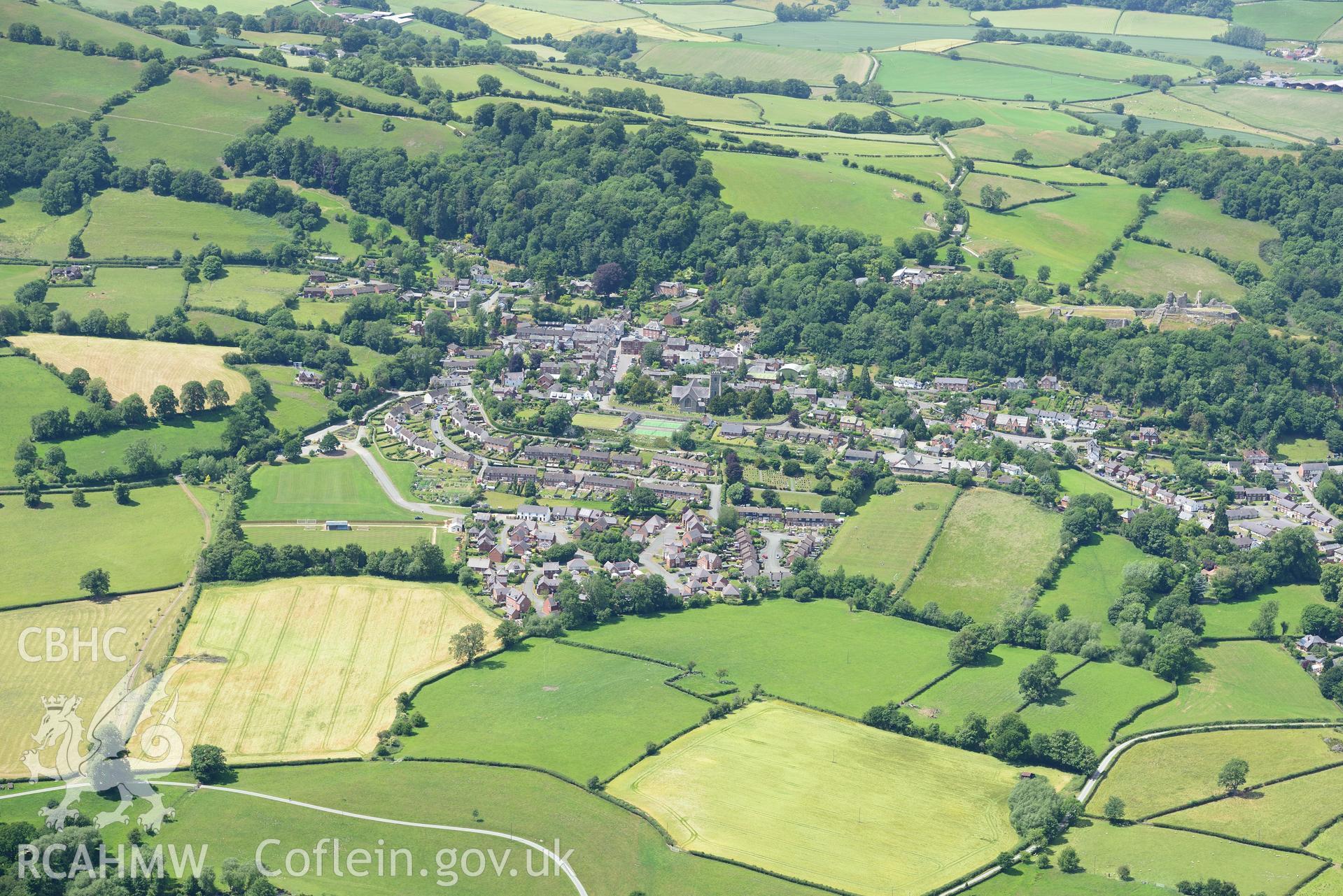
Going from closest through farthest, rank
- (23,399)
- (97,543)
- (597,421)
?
1. (97,543)
2. (23,399)
3. (597,421)

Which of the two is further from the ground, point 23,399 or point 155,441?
point 23,399

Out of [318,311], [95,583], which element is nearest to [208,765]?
[95,583]

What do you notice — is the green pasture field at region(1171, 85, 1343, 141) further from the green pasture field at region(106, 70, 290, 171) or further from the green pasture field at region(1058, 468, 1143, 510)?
the green pasture field at region(106, 70, 290, 171)

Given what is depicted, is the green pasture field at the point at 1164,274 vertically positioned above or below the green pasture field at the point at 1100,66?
below

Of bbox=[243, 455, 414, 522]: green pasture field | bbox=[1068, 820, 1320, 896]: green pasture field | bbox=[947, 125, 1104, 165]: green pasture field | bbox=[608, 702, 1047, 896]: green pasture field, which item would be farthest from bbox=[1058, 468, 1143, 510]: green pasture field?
bbox=[947, 125, 1104, 165]: green pasture field

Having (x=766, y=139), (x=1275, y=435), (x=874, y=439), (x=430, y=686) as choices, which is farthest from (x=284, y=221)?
(x=1275, y=435)

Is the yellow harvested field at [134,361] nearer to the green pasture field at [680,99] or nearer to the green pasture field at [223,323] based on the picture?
the green pasture field at [223,323]

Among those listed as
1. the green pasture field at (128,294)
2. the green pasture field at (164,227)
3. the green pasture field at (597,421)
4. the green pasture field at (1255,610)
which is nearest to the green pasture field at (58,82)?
the green pasture field at (164,227)

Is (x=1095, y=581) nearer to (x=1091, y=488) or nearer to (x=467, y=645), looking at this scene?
(x=1091, y=488)
